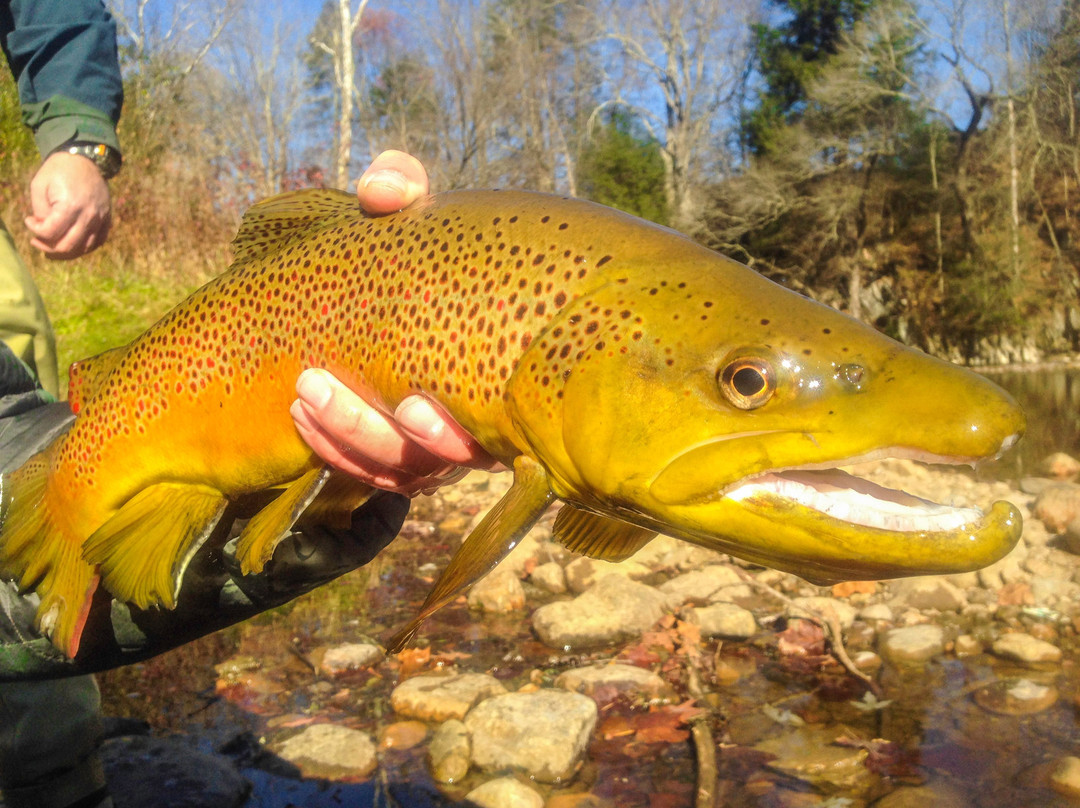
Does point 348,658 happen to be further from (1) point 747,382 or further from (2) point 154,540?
(1) point 747,382

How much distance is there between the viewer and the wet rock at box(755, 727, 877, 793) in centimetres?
442

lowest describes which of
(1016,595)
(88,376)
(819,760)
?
(819,760)

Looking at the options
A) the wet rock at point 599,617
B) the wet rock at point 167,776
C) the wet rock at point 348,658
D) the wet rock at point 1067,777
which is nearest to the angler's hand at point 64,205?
the wet rock at point 167,776

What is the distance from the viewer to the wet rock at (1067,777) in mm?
4191

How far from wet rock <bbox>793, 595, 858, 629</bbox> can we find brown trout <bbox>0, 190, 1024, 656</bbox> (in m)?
4.62

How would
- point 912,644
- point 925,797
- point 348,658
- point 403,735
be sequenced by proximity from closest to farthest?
point 925,797
point 403,735
point 348,658
point 912,644

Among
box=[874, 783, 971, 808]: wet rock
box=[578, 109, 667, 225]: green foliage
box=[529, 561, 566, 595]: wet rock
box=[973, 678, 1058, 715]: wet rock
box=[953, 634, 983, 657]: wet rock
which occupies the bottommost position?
box=[529, 561, 566, 595]: wet rock

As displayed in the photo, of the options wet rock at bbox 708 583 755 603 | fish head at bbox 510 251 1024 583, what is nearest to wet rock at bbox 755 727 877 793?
wet rock at bbox 708 583 755 603

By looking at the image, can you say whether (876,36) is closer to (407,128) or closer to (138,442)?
(407,128)

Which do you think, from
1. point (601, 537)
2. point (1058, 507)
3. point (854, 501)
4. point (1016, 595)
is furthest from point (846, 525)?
point (1058, 507)

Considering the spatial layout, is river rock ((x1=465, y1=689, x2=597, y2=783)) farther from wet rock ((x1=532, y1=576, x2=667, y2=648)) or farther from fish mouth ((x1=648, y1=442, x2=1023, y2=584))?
fish mouth ((x1=648, y1=442, x2=1023, y2=584))

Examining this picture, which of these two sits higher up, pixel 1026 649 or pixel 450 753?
pixel 1026 649

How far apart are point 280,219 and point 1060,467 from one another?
11693 mm

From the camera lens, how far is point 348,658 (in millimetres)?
5492
